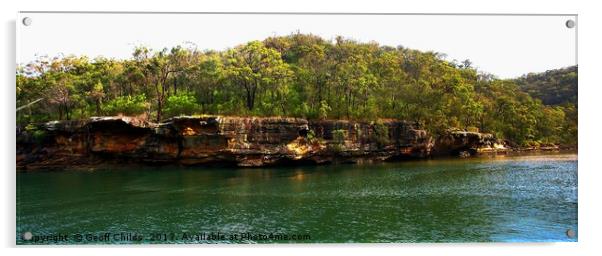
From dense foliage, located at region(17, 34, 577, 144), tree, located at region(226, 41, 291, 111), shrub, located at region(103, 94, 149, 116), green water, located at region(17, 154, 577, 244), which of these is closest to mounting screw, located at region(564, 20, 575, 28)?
green water, located at region(17, 154, 577, 244)

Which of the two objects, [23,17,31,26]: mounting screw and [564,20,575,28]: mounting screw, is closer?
[23,17,31,26]: mounting screw

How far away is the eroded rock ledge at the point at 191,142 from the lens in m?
32.4

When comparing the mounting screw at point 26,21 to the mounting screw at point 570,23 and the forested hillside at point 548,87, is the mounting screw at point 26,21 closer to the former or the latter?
the mounting screw at point 570,23

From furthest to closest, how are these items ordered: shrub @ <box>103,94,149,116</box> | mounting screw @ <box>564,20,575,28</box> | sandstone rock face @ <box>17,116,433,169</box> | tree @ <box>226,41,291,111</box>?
tree @ <box>226,41,291,111</box>
shrub @ <box>103,94,149,116</box>
sandstone rock face @ <box>17,116,433,169</box>
mounting screw @ <box>564,20,575,28</box>

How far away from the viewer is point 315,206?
1883 centimetres

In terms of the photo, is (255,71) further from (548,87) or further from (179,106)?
(548,87)

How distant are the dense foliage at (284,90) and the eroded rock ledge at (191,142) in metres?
1.55

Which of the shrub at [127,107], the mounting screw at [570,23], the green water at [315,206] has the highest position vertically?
the mounting screw at [570,23]

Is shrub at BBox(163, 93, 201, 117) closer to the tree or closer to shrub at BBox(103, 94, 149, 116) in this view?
shrub at BBox(103, 94, 149, 116)

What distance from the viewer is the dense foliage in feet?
113

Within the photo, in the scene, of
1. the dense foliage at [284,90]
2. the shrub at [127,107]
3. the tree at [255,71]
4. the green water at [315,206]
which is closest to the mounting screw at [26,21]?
the green water at [315,206]

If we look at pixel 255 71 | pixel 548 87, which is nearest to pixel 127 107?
pixel 255 71

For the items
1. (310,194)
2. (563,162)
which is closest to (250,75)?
(310,194)

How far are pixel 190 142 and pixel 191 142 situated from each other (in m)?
0.07
